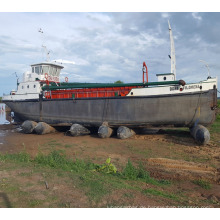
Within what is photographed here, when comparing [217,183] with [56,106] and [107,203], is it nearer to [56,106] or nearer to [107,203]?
[107,203]

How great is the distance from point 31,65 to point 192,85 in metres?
12.9

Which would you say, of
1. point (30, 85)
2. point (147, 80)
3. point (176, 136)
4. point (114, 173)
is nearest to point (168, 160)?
point (114, 173)

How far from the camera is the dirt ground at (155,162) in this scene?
4059 millimetres

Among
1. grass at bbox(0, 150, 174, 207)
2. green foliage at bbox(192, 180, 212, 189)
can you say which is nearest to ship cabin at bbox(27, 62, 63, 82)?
grass at bbox(0, 150, 174, 207)

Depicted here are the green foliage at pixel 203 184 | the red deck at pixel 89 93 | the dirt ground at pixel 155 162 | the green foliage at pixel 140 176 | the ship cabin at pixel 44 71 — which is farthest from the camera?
the ship cabin at pixel 44 71

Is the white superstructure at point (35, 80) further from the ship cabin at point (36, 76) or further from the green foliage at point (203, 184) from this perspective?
the green foliage at point (203, 184)

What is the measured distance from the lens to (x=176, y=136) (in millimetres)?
11406

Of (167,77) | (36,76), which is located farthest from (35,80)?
(167,77)

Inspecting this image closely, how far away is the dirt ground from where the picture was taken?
4.06 metres

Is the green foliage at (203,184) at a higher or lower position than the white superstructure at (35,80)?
lower

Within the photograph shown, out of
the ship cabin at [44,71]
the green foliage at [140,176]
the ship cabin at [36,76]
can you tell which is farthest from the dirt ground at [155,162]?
the ship cabin at [44,71]

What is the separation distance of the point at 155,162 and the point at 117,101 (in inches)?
221

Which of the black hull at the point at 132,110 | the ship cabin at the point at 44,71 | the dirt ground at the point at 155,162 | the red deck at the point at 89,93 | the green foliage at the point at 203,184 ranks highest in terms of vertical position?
the ship cabin at the point at 44,71

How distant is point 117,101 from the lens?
40.4ft
